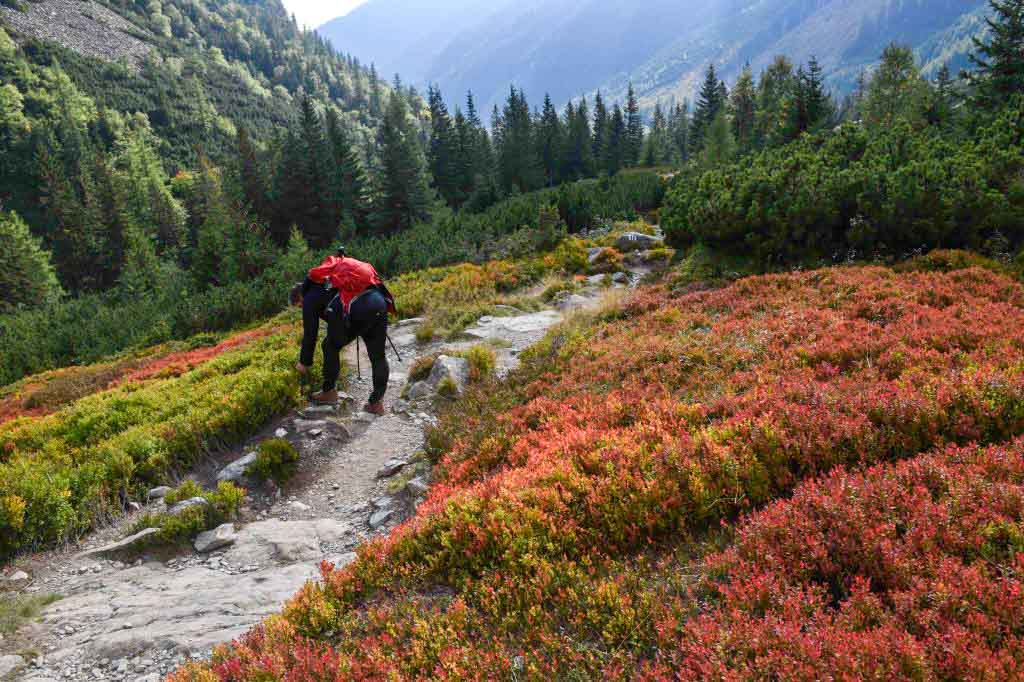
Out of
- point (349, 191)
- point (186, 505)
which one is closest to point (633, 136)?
point (349, 191)

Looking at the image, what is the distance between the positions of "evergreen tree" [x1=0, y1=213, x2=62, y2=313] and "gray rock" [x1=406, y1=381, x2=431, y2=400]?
2465 inches

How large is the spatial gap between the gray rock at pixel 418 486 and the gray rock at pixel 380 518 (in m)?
0.40

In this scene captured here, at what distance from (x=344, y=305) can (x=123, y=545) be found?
4814 mm

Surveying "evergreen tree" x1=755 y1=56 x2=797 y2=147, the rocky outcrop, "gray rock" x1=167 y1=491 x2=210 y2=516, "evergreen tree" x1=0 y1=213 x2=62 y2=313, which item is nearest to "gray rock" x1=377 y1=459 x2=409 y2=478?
"gray rock" x1=167 y1=491 x2=210 y2=516

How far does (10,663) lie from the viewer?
4.75 metres

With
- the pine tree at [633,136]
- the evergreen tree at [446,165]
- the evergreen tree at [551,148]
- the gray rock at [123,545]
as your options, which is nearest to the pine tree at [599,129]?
the pine tree at [633,136]

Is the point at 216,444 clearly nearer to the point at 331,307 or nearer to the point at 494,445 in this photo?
the point at 331,307

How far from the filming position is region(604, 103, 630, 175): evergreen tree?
79.0m

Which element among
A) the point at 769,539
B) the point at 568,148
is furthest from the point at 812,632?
the point at 568,148

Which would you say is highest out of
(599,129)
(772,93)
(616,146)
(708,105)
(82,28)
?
(82,28)

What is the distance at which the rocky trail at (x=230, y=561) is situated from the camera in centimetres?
491

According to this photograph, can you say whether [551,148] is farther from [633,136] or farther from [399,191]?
[399,191]

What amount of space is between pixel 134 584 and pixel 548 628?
209 inches

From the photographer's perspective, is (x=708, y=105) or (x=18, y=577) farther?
(x=708, y=105)
